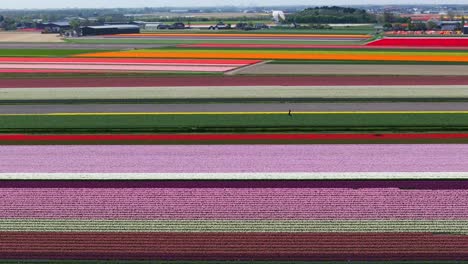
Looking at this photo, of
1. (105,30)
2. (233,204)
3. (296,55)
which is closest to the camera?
(233,204)

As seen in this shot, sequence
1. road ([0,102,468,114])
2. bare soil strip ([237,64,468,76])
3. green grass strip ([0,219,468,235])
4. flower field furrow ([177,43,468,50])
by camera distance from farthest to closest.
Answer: flower field furrow ([177,43,468,50])
bare soil strip ([237,64,468,76])
road ([0,102,468,114])
green grass strip ([0,219,468,235])

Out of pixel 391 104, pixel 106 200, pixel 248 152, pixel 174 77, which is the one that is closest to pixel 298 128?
pixel 248 152

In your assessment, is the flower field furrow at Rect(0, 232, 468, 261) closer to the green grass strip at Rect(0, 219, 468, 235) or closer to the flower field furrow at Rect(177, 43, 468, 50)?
the green grass strip at Rect(0, 219, 468, 235)

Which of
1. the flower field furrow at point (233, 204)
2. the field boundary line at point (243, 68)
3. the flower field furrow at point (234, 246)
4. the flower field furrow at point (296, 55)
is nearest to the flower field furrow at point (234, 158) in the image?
the flower field furrow at point (233, 204)

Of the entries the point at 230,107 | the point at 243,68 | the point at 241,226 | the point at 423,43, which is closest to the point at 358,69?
the point at 243,68

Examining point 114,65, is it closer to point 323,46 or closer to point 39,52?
point 39,52

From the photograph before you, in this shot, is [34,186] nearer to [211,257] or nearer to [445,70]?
[211,257]

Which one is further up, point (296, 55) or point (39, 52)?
point (39, 52)

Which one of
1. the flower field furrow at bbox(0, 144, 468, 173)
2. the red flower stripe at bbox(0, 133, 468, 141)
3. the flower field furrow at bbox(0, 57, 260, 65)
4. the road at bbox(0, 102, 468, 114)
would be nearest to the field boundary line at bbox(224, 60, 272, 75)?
the flower field furrow at bbox(0, 57, 260, 65)
